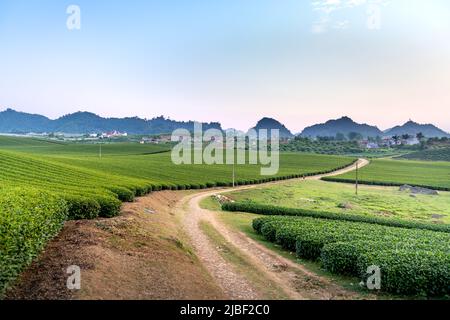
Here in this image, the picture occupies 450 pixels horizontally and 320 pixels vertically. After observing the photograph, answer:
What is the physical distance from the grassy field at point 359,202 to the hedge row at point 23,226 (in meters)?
34.4

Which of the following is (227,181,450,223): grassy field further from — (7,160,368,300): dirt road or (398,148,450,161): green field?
(398,148,450,161): green field

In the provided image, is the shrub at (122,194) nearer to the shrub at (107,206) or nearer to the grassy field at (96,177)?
the grassy field at (96,177)

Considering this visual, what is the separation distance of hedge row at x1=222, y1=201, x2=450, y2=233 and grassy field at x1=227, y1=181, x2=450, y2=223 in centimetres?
602

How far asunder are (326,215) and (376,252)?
22818 millimetres

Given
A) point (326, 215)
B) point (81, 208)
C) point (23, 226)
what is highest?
point (23, 226)

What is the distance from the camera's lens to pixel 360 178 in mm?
90625

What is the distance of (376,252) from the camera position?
16859 mm

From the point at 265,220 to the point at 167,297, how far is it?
50.2ft

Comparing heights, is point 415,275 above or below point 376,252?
below

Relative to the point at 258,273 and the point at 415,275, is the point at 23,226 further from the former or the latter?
the point at 415,275

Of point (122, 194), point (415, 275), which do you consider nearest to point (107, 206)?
point (122, 194)

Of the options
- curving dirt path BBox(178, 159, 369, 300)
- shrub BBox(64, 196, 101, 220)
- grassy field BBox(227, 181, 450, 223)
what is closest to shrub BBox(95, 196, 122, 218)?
shrub BBox(64, 196, 101, 220)

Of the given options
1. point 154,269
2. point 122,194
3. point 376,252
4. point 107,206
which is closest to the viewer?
point 154,269
